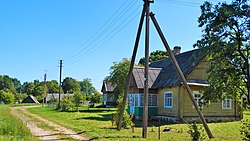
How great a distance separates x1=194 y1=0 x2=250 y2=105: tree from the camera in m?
11.4

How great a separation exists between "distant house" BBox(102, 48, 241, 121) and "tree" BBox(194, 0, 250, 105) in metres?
9.83

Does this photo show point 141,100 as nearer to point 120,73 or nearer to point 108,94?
point 120,73

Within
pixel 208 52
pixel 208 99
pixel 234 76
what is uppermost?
pixel 208 52

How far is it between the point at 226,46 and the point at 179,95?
12621 mm

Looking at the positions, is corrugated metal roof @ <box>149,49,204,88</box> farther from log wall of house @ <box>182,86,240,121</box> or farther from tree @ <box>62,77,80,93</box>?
tree @ <box>62,77,80,93</box>

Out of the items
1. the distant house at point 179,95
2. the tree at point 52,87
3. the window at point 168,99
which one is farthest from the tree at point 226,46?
the tree at point 52,87

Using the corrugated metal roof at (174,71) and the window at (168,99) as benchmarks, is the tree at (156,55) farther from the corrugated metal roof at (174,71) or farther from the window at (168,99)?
the window at (168,99)

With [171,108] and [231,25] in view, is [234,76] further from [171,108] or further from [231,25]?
[171,108]

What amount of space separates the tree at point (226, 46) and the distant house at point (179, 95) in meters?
9.83

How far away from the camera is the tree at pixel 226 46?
37.2 ft

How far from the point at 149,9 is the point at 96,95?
5560cm

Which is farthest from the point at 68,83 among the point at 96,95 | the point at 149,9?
the point at 149,9

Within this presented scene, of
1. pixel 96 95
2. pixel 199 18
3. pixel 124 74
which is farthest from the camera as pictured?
pixel 96 95

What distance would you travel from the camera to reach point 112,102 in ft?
180
